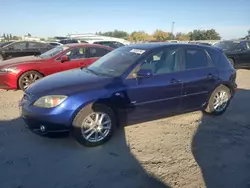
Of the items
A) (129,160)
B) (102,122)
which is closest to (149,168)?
(129,160)

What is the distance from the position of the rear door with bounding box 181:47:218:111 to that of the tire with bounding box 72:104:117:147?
1516 mm

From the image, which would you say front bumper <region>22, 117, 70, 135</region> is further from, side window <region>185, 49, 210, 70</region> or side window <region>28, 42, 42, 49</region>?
side window <region>28, 42, 42, 49</region>

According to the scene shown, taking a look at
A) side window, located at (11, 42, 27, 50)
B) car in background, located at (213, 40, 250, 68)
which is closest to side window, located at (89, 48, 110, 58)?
car in background, located at (213, 40, 250, 68)

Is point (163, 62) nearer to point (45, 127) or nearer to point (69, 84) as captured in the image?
point (69, 84)

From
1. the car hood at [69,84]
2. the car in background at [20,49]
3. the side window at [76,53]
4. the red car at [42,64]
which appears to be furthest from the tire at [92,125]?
the car in background at [20,49]

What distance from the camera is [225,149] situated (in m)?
3.69

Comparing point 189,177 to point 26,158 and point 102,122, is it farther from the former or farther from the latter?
point 26,158

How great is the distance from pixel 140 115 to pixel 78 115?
1117 millimetres

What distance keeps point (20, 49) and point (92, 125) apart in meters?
11.1

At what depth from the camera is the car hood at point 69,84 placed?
349cm

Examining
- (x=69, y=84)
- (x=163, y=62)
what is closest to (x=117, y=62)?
(x=163, y=62)

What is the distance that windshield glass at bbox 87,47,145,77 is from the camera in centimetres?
400

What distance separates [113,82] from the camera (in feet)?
12.2

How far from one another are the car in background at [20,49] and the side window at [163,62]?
33.7 feet
